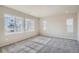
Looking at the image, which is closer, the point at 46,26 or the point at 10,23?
the point at 10,23

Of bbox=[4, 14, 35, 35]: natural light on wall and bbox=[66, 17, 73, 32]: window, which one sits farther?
bbox=[66, 17, 73, 32]: window

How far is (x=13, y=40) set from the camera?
3.57m

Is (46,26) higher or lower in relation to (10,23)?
lower

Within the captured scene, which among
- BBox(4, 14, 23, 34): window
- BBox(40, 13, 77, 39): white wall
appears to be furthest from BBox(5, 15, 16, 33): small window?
BBox(40, 13, 77, 39): white wall

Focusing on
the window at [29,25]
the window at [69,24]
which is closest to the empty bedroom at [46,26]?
the window at [69,24]

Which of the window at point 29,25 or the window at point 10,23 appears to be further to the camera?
the window at point 29,25

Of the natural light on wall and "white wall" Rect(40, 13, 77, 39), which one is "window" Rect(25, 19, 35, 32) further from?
"white wall" Rect(40, 13, 77, 39)

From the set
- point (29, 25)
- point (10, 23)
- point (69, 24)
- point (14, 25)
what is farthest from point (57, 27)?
point (10, 23)

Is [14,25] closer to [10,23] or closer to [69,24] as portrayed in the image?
[10,23]

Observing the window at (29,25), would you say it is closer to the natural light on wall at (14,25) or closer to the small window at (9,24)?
the natural light on wall at (14,25)

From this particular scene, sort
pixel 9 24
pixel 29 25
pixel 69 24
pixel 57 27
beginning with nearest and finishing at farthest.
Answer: pixel 9 24 → pixel 57 27 → pixel 69 24 → pixel 29 25

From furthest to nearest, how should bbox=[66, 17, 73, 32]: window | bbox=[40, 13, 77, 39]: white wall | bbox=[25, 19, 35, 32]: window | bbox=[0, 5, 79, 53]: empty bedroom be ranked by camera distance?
bbox=[25, 19, 35, 32]: window
bbox=[66, 17, 73, 32]: window
bbox=[40, 13, 77, 39]: white wall
bbox=[0, 5, 79, 53]: empty bedroom

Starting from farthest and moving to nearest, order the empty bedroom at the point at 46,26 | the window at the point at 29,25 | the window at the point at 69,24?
the window at the point at 29,25, the window at the point at 69,24, the empty bedroom at the point at 46,26

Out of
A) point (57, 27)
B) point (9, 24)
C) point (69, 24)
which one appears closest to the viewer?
point (9, 24)
